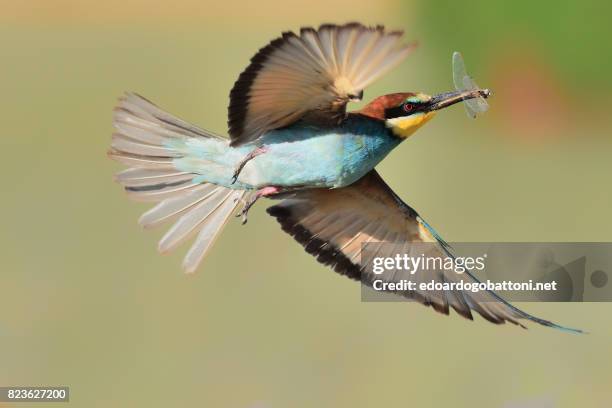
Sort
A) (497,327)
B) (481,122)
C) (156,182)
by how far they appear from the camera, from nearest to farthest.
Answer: (156,182), (497,327), (481,122)

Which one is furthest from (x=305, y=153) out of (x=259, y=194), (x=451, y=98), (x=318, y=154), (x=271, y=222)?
(x=271, y=222)

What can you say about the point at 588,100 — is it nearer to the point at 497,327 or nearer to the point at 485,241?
the point at 485,241

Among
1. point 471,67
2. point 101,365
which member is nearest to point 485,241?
point 101,365

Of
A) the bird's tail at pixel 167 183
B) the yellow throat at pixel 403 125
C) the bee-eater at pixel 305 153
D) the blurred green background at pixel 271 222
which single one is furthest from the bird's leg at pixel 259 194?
the blurred green background at pixel 271 222

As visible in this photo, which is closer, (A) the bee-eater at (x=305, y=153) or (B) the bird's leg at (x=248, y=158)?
(A) the bee-eater at (x=305, y=153)

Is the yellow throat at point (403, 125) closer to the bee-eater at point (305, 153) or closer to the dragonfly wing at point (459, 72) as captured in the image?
the bee-eater at point (305, 153)

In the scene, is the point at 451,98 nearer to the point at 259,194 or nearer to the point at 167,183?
the point at 259,194
